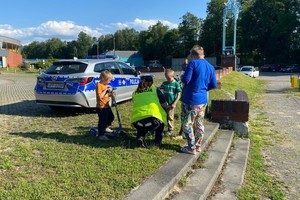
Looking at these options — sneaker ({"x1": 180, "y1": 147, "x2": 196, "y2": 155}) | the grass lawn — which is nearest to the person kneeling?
the grass lawn

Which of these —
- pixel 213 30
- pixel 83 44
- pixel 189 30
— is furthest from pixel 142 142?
pixel 83 44

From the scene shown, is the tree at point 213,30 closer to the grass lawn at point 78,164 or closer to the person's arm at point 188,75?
the grass lawn at point 78,164

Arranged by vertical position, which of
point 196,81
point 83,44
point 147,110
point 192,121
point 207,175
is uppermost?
point 83,44

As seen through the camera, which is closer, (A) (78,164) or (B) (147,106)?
(A) (78,164)

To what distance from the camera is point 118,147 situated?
5.19 metres

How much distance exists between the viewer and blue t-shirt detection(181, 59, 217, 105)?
188 inches

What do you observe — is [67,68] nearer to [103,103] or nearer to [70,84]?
[70,84]

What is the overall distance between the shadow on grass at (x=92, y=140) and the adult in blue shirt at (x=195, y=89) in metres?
0.54

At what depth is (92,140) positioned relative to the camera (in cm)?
565

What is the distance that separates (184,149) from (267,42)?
66463mm

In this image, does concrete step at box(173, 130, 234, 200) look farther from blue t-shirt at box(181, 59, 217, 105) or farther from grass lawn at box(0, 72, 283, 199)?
blue t-shirt at box(181, 59, 217, 105)

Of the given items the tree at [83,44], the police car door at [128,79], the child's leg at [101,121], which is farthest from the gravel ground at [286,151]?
the tree at [83,44]

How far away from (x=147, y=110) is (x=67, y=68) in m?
→ 3.97

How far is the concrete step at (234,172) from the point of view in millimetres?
4242
